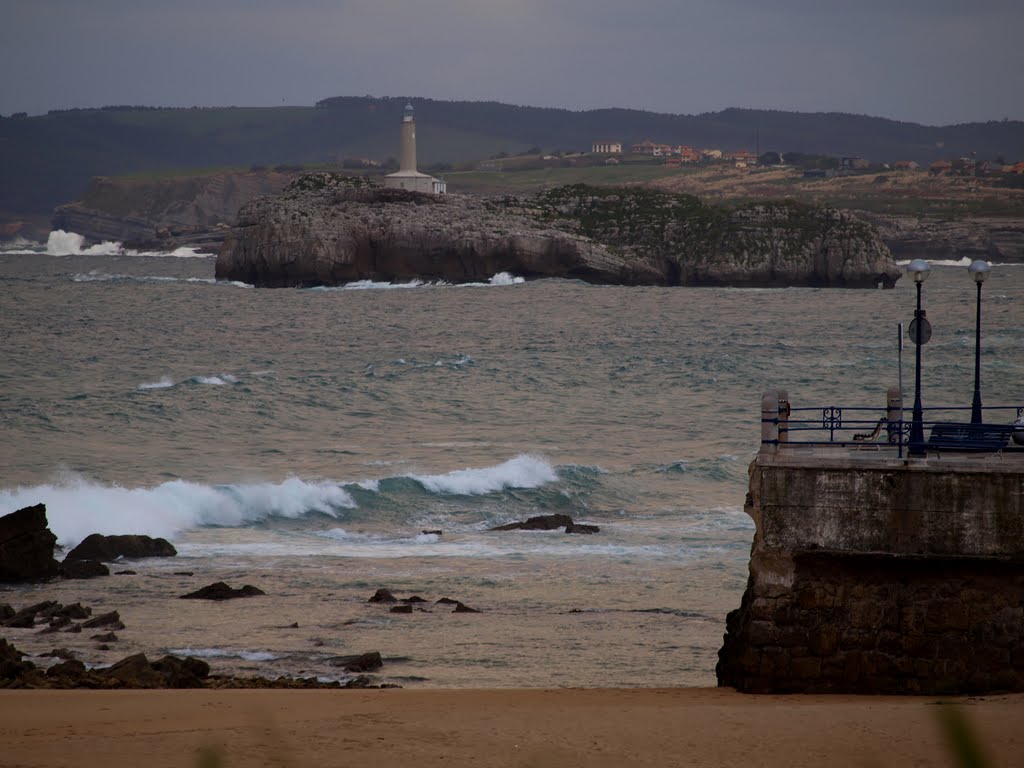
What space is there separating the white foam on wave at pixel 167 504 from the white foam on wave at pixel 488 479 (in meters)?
1.90

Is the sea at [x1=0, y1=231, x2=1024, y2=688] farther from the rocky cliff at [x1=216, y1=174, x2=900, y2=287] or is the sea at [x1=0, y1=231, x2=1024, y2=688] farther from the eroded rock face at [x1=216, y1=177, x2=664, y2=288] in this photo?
the rocky cliff at [x1=216, y1=174, x2=900, y2=287]

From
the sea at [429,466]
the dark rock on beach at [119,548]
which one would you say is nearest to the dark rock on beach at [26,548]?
the sea at [429,466]

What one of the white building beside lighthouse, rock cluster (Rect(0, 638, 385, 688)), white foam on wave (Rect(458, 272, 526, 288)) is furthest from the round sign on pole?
the white building beside lighthouse

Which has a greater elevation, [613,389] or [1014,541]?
[1014,541]

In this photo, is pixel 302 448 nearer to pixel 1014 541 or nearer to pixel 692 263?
pixel 1014 541

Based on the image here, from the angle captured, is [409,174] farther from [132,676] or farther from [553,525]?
[132,676]

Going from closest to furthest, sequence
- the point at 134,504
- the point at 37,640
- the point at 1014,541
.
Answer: the point at 1014,541 → the point at 37,640 → the point at 134,504

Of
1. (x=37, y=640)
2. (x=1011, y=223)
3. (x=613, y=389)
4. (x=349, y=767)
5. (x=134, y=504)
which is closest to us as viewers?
(x=349, y=767)

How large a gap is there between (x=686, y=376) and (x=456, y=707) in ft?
121

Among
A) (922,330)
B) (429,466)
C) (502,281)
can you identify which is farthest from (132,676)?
(502,281)

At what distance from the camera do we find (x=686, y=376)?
158 ft

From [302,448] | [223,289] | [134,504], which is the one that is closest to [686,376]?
[302,448]

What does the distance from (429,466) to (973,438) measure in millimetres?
18727

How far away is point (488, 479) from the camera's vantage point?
1119 inches
